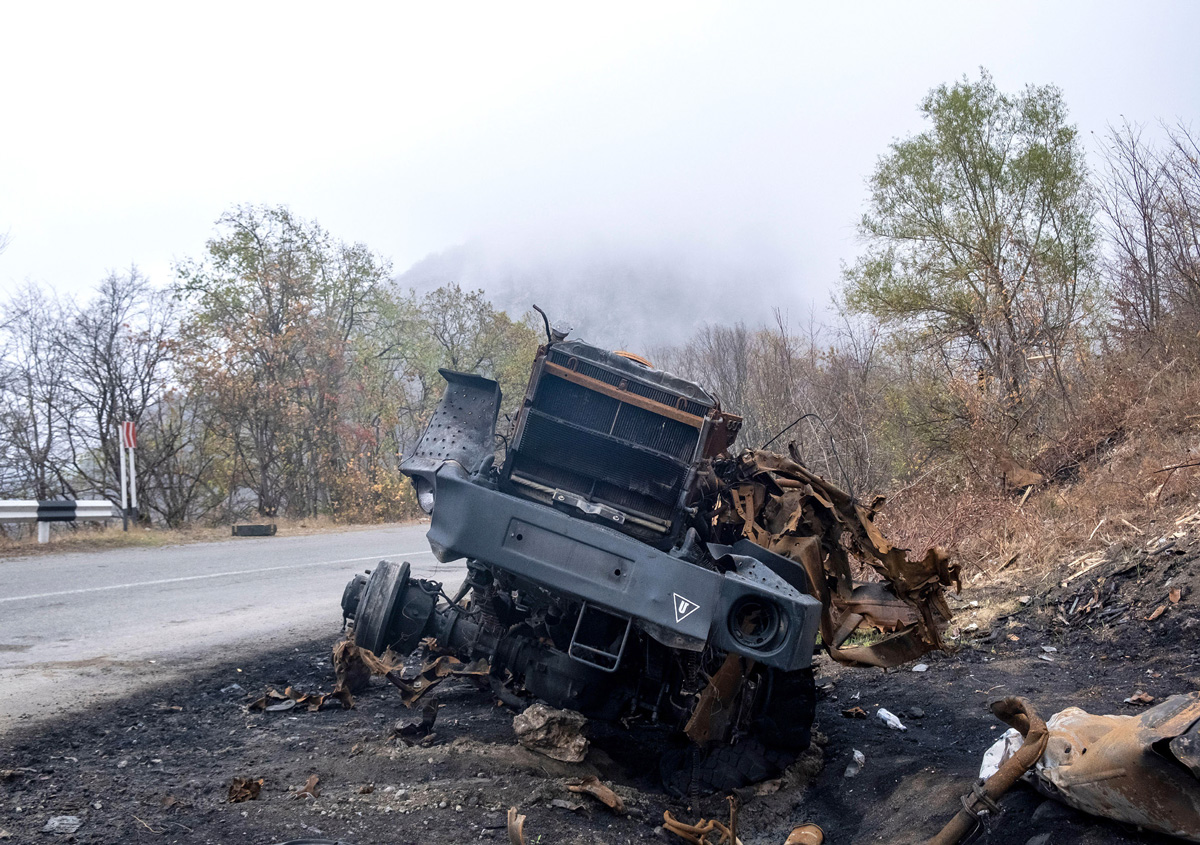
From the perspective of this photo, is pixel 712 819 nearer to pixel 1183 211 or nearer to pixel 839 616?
pixel 839 616

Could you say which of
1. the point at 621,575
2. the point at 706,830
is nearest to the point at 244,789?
the point at 621,575

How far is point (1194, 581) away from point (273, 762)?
5475mm

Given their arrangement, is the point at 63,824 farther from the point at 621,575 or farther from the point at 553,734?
the point at 621,575

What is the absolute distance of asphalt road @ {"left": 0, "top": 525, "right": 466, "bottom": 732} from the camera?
4805mm

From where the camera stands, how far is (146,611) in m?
7.02

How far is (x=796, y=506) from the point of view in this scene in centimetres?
433

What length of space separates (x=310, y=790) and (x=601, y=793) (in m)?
1.13

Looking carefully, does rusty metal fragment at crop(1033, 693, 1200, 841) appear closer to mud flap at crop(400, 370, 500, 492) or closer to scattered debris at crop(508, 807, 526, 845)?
scattered debris at crop(508, 807, 526, 845)

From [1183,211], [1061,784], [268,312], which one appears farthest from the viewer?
[268,312]

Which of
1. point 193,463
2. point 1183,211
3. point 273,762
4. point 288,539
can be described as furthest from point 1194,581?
point 193,463

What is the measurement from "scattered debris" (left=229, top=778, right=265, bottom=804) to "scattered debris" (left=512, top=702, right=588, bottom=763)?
106 cm

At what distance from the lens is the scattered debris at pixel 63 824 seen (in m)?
2.76

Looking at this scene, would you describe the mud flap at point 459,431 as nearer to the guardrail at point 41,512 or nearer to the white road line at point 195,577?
the white road line at point 195,577

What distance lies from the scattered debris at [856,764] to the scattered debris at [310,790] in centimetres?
240
